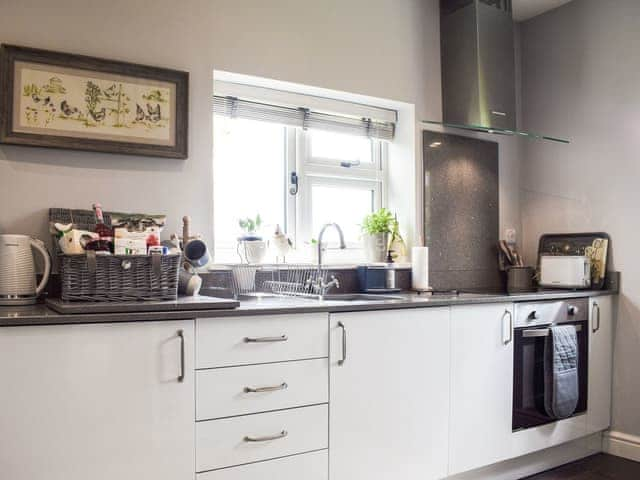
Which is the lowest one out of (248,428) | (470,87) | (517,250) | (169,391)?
(248,428)

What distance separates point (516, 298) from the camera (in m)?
2.71

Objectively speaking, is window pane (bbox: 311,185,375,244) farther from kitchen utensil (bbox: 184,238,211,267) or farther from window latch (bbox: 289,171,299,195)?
kitchen utensil (bbox: 184,238,211,267)

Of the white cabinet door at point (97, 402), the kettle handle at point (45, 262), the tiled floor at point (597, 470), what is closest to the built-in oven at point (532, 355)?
the tiled floor at point (597, 470)

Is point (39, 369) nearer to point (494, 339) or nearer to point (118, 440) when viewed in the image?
point (118, 440)

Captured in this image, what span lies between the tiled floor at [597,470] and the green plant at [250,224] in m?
1.89

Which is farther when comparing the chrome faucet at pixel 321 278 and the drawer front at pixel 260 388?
the chrome faucet at pixel 321 278

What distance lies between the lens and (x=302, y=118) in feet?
9.84

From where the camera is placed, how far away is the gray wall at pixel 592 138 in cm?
316

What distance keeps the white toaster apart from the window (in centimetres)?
105

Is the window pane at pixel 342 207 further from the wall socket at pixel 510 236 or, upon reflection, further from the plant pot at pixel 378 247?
the wall socket at pixel 510 236

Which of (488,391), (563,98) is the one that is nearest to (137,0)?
(488,391)

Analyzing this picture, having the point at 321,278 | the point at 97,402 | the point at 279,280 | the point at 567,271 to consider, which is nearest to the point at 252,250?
the point at 279,280

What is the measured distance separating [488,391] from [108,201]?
6.15ft

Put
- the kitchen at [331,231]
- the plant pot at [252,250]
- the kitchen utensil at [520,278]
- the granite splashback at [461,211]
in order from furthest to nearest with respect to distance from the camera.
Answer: the kitchen utensil at [520,278], the granite splashback at [461,211], the plant pot at [252,250], the kitchen at [331,231]
